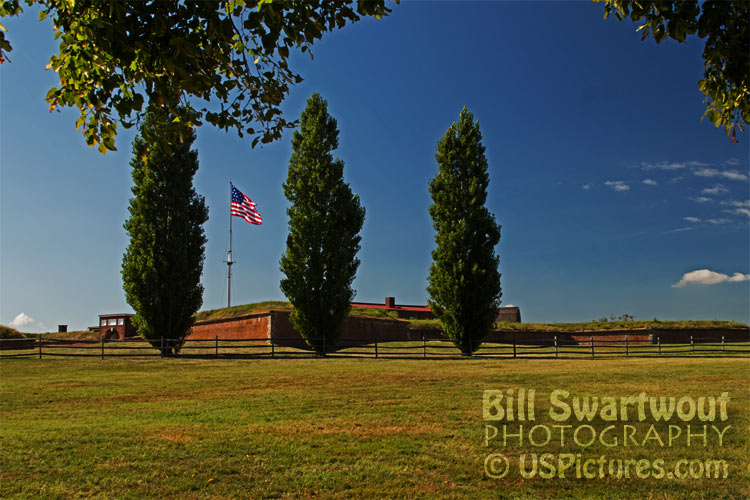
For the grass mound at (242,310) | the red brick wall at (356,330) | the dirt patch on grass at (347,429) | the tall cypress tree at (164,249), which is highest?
the tall cypress tree at (164,249)

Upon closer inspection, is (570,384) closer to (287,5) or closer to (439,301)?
(287,5)

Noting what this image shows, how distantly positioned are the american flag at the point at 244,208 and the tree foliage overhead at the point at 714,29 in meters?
29.9

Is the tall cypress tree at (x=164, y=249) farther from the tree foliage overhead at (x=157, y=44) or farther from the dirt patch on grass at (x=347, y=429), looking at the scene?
the tree foliage overhead at (x=157, y=44)

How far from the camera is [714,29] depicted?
12.6 feet

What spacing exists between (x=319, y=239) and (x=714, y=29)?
2354cm

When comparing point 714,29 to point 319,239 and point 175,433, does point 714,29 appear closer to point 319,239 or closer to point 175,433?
point 175,433

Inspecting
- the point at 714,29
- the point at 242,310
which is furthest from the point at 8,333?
the point at 714,29

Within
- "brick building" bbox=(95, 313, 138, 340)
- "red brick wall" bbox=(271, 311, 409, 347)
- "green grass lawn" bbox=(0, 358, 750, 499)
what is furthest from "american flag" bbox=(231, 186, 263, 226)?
"green grass lawn" bbox=(0, 358, 750, 499)

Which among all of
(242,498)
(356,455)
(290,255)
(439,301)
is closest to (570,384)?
(356,455)

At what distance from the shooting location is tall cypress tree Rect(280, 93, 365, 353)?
26.3 metres

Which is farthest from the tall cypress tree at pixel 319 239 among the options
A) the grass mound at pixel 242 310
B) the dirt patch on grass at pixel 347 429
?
the dirt patch on grass at pixel 347 429

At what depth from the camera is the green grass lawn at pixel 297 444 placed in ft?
16.9

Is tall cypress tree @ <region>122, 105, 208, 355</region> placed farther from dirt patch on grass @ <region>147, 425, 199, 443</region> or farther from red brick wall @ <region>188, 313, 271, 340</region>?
dirt patch on grass @ <region>147, 425, 199, 443</region>

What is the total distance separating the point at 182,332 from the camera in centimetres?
2578
